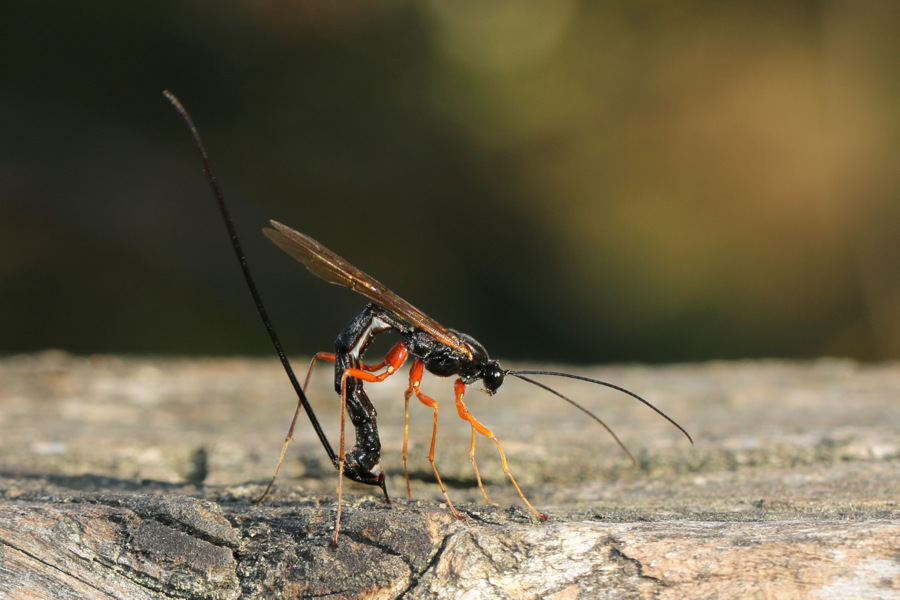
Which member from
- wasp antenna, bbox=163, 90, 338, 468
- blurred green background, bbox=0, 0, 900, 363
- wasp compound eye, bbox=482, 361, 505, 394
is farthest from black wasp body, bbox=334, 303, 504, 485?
blurred green background, bbox=0, 0, 900, 363

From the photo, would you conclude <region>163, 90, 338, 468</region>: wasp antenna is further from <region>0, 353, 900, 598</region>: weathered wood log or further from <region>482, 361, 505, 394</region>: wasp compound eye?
<region>482, 361, 505, 394</region>: wasp compound eye

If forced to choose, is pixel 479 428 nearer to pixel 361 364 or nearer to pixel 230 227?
pixel 361 364

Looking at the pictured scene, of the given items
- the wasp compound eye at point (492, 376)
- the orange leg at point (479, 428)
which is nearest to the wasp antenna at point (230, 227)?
the orange leg at point (479, 428)

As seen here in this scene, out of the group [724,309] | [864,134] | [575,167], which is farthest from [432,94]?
[864,134]

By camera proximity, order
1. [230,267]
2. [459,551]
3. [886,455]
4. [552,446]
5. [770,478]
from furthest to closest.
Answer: [230,267], [552,446], [886,455], [770,478], [459,551]

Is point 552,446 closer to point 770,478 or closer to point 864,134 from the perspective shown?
point 770,478

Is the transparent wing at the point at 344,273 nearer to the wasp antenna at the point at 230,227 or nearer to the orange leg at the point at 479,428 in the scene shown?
the orange leg at the point at 479,428

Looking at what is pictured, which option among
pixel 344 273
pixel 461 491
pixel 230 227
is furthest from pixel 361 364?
pixel 230 227
